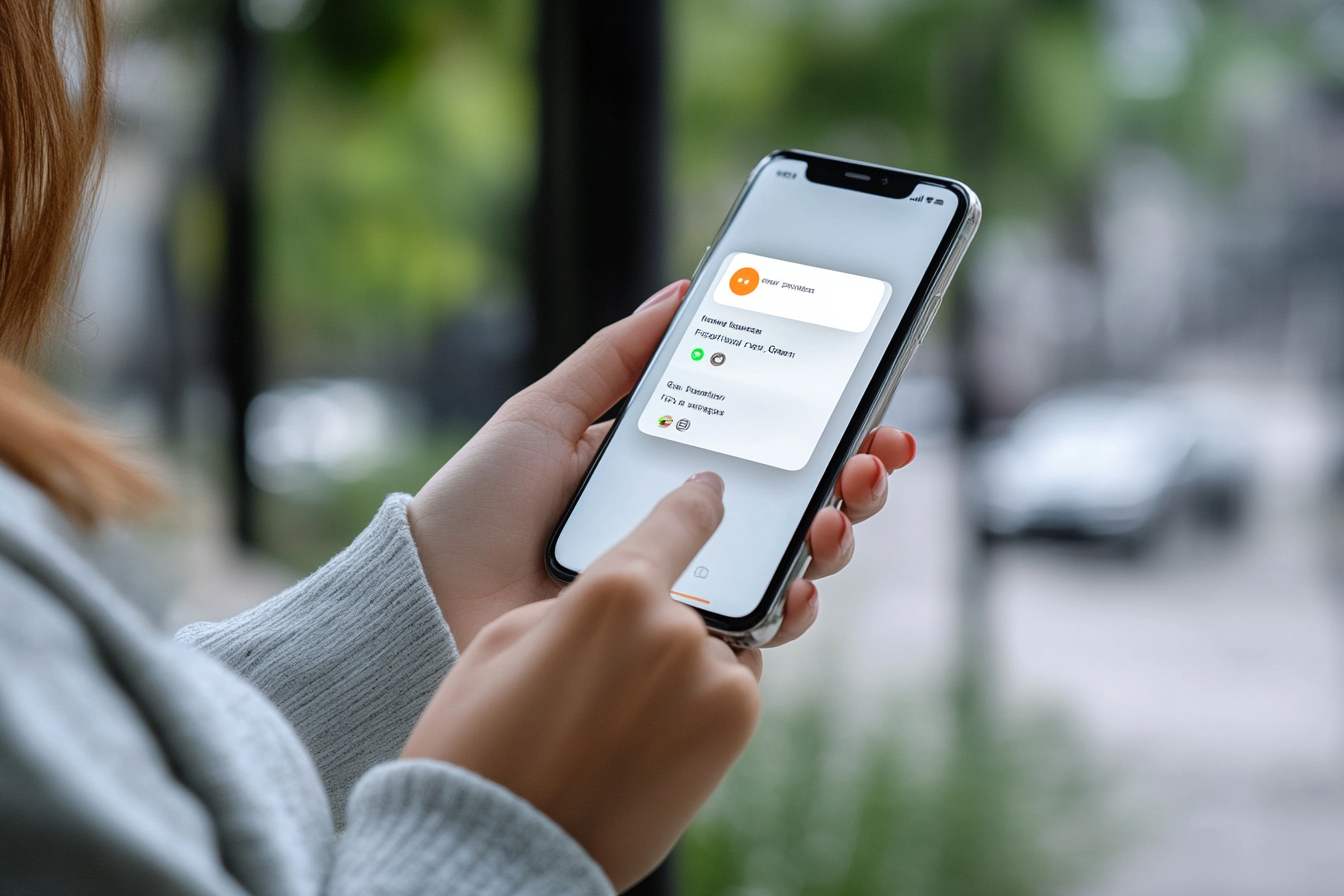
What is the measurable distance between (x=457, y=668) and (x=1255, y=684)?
234 cm

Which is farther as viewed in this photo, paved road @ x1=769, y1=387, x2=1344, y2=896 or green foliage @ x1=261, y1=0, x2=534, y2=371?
green foliage @ x1=261, y1=0, x2=534, y2=371

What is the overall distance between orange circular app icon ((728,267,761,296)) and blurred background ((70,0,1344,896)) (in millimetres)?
289

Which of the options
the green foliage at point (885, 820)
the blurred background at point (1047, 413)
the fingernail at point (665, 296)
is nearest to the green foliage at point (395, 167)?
the blurred background at point (1047, 413)

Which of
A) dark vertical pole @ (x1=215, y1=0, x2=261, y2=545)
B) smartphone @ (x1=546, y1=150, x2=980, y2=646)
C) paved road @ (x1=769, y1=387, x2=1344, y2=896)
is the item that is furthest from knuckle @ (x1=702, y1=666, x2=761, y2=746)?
dark vertical pole @ (x1=215, y1=0, x2=261, y2=545)

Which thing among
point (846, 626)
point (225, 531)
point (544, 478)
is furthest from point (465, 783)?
point (225, 531)

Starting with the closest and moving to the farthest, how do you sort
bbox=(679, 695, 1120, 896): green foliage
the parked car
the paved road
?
bbox=(679, 695, 1120, 896): green foliage → the paved road → the parked car

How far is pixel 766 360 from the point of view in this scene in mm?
939

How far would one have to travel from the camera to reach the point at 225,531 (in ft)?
15.3

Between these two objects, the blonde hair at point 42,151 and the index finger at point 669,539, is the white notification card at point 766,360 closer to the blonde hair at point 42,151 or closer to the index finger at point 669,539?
the index finger at point 669,539

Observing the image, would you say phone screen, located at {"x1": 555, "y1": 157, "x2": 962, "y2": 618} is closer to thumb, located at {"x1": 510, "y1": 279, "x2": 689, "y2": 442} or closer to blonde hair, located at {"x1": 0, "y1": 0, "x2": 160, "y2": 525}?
thumb, located at {"x1": 510, "y1": 279, "x2": 689, "y2": 442}

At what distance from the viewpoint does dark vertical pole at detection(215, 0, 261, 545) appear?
4152mm

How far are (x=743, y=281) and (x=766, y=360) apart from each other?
0.29 ft

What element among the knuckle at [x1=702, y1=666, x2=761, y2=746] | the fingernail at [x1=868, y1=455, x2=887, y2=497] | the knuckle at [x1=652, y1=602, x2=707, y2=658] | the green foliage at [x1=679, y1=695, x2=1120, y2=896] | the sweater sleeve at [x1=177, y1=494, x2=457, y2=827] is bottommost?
the green foliage at [x1=679, y1=695, x2=1120, y2=896]

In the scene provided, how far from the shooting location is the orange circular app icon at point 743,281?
3.22 feet
